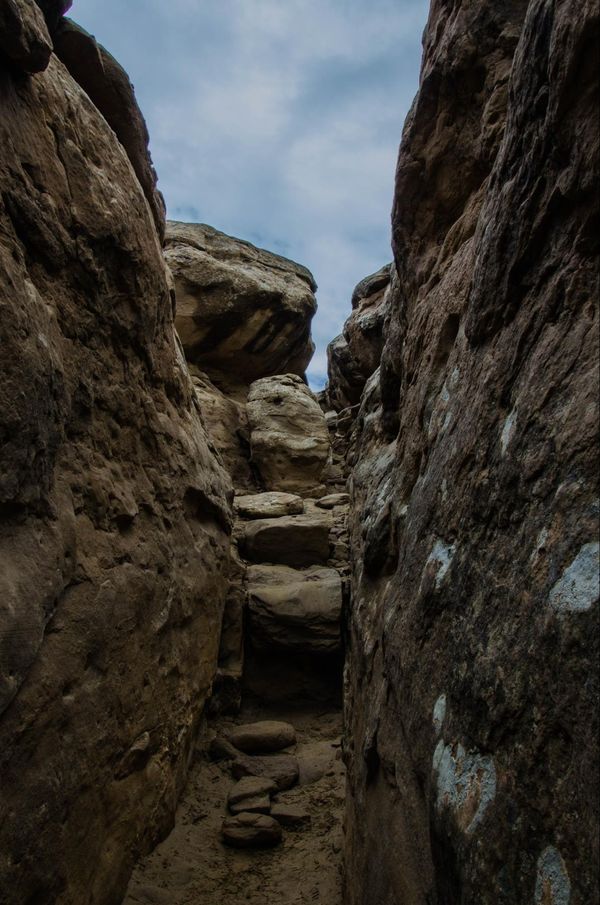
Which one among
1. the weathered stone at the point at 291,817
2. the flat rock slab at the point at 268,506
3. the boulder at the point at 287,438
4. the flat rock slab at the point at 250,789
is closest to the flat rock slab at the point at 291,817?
the weathered stone at the point at 291,817

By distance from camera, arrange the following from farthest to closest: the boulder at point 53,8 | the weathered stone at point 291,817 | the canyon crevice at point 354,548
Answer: the weathered stone at point 291,817 → the boulder at point 53,8 → the canyon crevice at point 354,548

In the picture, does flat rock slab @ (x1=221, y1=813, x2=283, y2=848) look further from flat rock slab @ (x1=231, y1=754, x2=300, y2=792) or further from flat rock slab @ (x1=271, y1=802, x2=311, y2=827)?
flat rock slab @ (x1=231, y1=754, x2=300, y2=792)

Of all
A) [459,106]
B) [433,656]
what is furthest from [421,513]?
[459,106]

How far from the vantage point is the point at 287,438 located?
601 inches

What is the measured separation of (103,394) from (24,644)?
2.47 m

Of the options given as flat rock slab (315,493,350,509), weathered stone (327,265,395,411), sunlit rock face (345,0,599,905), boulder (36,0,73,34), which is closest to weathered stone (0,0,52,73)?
boulder (36,0,73,34)

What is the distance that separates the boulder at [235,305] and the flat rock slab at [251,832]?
1259 centimetres

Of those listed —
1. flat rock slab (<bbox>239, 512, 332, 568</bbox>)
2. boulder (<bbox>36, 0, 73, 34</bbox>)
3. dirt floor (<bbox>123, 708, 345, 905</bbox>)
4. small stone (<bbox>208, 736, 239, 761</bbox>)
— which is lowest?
dirt floor (<bbox>123, 708, 345, 905</bbox>)

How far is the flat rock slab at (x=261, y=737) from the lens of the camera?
8203 mm

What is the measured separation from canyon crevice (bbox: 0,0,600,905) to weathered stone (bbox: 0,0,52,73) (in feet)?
0.07

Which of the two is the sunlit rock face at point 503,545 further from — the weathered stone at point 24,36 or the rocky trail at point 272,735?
the weathered stone at point 24,36

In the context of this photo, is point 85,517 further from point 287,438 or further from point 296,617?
point 287,438

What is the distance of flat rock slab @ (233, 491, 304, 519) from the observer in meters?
12.3

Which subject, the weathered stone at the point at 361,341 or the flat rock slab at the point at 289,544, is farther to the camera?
the weathered stone at the point at 361,341
